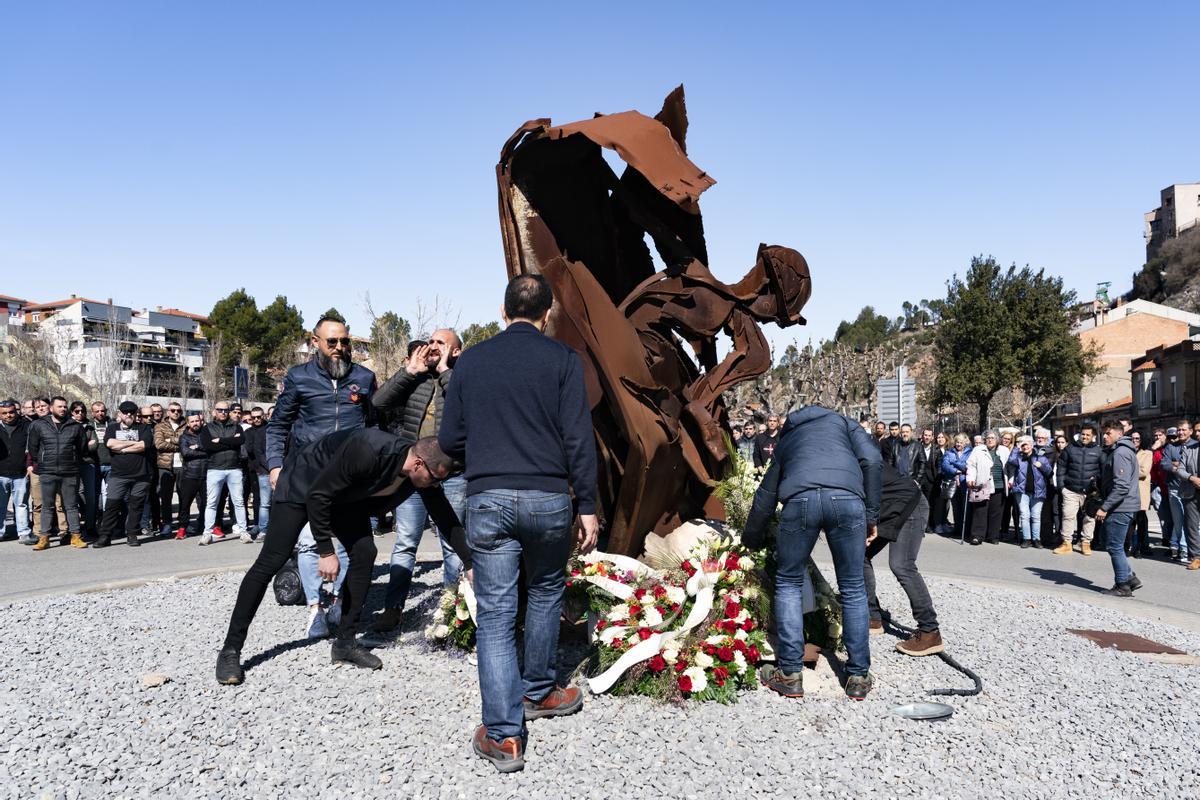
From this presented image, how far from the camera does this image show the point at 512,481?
133 inches

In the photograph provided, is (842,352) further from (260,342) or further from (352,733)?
(260,342)

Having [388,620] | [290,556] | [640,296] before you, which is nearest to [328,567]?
[290,556]

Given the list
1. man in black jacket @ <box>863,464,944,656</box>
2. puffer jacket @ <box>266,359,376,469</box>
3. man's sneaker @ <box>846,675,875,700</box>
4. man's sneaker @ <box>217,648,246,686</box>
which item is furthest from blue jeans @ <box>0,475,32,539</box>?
man's sneaker @ <box>846,675,875,700</box>

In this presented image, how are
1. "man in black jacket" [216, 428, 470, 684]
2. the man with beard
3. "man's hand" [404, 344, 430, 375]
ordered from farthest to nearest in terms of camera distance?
1. "man's hand" [404, 344, 430, 375]
2. the man with beard
3. "man in black jacket" [216, 428, 470, 684]

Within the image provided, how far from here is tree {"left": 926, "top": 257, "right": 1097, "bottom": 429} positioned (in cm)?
3628

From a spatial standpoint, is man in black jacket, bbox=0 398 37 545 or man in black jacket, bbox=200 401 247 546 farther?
man in black jacket, bbox=200 401 247 546

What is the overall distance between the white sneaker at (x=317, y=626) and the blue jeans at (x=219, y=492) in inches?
253

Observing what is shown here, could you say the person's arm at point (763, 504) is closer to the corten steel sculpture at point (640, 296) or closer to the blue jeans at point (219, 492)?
the corten steel sculpture at point (640, 296)

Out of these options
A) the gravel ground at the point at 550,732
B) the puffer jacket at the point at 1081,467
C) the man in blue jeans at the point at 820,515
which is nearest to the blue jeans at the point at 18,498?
the gravel ground at the point at 550,732

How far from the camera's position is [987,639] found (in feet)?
18.6

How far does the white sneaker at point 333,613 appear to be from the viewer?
212 inches

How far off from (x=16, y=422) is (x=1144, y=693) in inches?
504

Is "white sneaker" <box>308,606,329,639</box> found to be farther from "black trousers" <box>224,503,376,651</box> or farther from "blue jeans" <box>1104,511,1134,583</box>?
"blue jeans" <box>1104,511,1134,583</box>

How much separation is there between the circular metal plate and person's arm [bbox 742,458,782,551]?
1.17 metres
